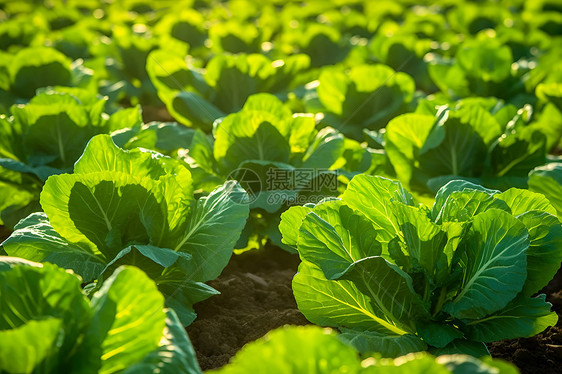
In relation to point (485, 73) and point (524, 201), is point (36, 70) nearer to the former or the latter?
point (485, 73)

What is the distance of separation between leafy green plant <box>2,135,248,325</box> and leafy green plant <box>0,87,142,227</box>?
0.93 m

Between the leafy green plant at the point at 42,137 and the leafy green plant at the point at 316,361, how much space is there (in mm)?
2462

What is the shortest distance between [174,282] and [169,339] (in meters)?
0.96

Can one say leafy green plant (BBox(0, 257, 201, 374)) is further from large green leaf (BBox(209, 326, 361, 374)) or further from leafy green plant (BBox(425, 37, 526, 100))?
leafy green plant (BBox(425, 37, 526, 100))

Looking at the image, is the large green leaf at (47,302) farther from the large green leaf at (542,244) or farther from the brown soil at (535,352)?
the brown soil at (535,352)

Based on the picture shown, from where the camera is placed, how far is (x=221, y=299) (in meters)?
3.21

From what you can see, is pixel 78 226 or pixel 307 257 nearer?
pixel 307 257

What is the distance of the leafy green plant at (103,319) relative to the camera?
175cm

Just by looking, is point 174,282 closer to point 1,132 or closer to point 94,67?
point 1,132

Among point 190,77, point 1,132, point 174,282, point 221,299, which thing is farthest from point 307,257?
point 190,77

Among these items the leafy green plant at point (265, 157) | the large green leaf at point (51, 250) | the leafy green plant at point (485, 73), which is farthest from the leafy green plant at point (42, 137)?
the leafy green plant at point (485, 73)

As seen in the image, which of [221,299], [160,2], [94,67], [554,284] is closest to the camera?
[221,299]

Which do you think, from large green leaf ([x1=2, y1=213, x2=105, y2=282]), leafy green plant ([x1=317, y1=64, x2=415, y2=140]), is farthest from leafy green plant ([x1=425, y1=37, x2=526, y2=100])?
large green leaf ([x1=2, y1=213, x2=105, y2=282])

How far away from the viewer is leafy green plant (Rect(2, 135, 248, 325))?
263 centimetres
